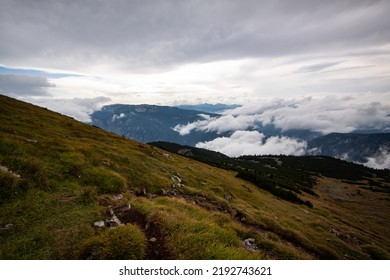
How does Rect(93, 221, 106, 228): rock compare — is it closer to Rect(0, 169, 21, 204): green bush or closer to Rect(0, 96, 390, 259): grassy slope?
Rect(0, 96, 390, 259): grassy slope

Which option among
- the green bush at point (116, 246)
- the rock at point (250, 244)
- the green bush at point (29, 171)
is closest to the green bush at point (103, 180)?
the green bush at point (29, 171)

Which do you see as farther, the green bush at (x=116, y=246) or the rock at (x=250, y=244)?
the rock at (x=250, y=244)

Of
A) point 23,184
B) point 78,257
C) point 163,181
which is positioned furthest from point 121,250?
point 163,181

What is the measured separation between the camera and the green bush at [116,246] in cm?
784

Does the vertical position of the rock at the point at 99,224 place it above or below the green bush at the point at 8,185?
below

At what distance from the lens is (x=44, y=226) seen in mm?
9680

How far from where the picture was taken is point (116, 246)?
26.3ft

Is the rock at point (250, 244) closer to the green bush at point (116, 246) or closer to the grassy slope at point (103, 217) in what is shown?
the grassy slope at point (103, 217)

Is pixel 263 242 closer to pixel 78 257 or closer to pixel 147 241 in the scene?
pixel 147 241

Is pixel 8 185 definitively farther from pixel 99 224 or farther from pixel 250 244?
pixel 250 244

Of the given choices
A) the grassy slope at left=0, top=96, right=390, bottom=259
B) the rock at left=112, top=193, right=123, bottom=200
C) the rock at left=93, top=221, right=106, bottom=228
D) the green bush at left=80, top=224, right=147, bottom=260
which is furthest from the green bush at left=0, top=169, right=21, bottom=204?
the green bush at left=80, top=224, right=147, bottom=260

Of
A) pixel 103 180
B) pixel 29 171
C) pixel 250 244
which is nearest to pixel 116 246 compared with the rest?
pixel 250 244
